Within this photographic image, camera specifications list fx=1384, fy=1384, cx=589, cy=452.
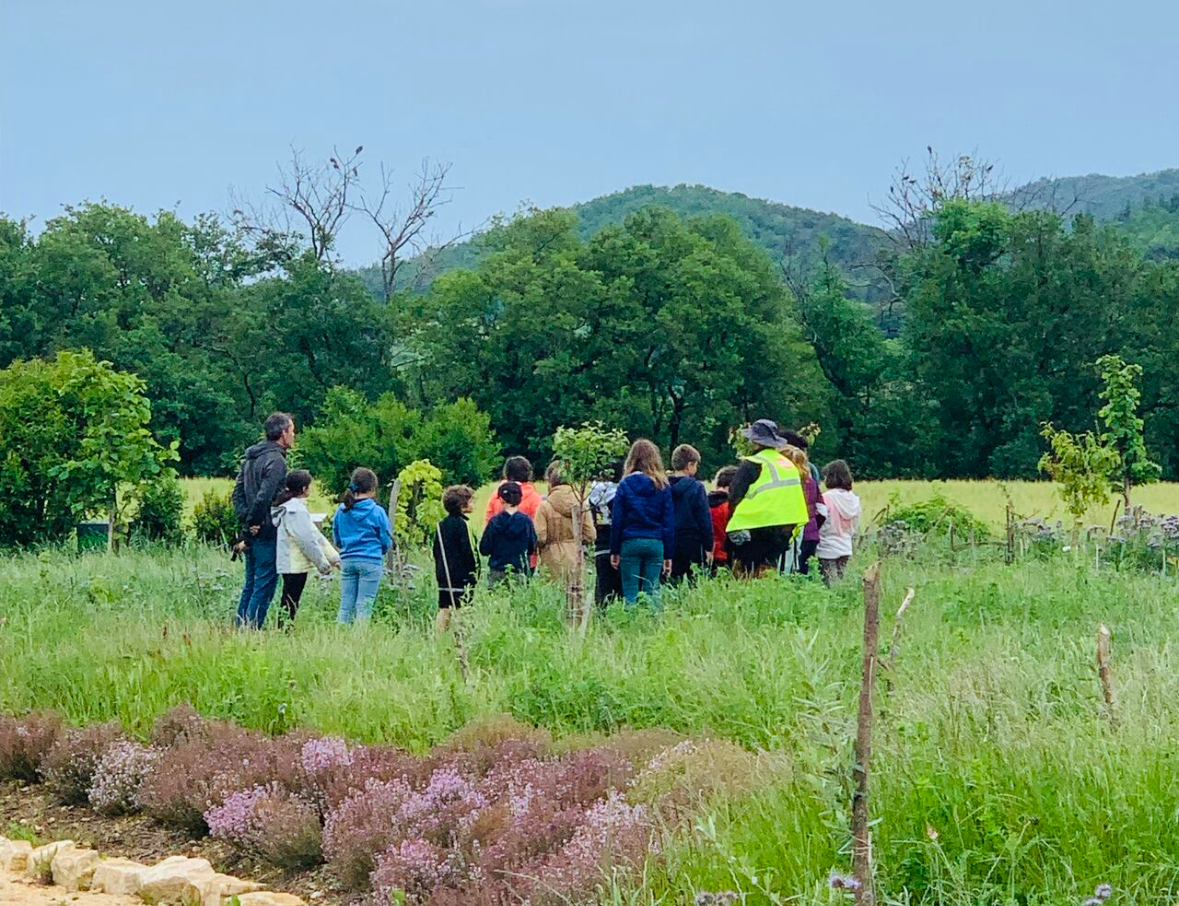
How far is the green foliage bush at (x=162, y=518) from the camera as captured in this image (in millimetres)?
18672

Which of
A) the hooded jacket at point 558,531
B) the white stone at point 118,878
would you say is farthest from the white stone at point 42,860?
the hooded jacket at point 558,531

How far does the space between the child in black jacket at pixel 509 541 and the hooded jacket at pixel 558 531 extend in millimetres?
422

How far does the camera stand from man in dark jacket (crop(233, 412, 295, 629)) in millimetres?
11000

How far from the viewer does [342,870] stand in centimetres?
560

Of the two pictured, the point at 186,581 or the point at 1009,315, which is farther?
the point at 1009,315

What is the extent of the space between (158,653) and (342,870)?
11.4 ft

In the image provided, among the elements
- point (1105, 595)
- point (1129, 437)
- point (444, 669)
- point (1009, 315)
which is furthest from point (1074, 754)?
point (1009, 315)

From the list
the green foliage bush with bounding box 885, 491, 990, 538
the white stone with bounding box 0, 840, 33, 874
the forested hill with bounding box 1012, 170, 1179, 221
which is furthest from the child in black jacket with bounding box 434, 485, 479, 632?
the forested hill with bounding box 1012, 170, 1179, 221

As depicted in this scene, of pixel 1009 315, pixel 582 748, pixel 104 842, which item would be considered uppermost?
pixel 1009 315

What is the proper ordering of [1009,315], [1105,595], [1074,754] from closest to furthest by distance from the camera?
[1074,754] < [1105,595] < [1009,315]

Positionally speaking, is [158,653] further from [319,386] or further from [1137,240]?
[1137,240]

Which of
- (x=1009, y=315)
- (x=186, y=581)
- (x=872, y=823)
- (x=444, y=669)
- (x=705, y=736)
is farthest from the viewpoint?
(x=1009, y=315)

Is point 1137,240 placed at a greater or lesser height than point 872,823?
greater

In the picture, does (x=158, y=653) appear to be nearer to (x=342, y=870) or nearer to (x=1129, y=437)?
(x=342, y=870)
